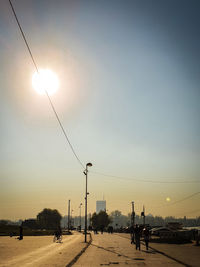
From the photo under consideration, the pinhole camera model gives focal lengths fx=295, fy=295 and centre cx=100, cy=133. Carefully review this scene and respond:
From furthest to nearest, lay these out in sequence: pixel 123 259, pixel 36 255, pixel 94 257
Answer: pixel 36 255
pixel 94 257
pixel 123 259

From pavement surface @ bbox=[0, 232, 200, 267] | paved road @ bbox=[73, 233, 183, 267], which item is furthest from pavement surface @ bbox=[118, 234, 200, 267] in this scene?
paved road @ bbox=[73, 233, 183, 267]

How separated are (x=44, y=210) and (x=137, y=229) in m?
148

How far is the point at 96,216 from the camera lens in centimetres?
12788

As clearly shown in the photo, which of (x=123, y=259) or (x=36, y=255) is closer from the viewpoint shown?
(x=123, y=259)

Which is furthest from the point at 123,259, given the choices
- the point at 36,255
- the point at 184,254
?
the point at 36,255

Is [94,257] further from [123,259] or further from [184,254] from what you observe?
[184,254]

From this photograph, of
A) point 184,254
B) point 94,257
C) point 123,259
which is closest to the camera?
point 123,259

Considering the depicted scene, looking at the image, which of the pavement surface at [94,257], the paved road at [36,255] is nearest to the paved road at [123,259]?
the pavement surface at [94,257]

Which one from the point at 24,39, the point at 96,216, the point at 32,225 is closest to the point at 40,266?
the point at 24,39

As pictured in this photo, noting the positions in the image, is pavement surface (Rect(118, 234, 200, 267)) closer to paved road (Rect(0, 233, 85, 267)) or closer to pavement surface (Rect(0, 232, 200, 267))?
pavement surface (Rect(0, 232, 200, 267))

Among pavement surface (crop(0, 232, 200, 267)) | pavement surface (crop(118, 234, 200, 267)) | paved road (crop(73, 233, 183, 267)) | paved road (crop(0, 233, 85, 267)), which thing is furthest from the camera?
pavement surface (crop(118, 234, 200, 267))

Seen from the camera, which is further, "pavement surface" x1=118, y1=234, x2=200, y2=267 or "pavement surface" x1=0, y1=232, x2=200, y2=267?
"pavement surface" x1=118, y1=234, x2=200, y2=267

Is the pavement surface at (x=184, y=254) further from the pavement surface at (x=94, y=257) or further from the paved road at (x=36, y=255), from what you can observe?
the paved road at (x=36, y=255)

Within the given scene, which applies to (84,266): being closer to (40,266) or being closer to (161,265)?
(40,266)
